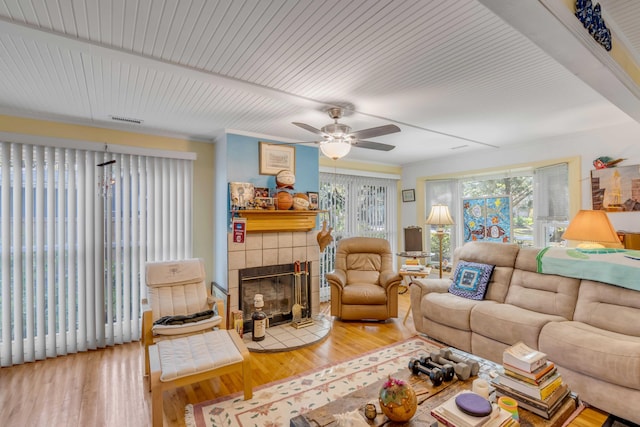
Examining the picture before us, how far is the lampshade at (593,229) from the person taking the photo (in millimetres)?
2953

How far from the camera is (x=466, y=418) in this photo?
4.65 feet

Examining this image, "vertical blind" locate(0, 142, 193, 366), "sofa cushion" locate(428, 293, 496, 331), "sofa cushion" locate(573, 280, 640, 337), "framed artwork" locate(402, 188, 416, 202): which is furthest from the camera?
"framed artwork" locate(402, 188, 416, 202)

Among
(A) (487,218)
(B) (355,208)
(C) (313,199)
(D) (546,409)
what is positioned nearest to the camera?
(D) (546,409)

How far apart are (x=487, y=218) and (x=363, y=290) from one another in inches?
104

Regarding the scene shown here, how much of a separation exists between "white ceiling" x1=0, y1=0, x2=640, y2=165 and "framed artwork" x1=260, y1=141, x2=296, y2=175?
0.42 m

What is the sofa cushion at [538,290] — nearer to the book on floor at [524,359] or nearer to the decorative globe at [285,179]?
the book on floor at [524,359]

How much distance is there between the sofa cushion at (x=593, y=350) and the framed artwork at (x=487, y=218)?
257 centimetres

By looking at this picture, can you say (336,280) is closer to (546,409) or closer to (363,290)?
A: (363,290)

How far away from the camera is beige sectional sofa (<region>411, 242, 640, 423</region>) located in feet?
6.86

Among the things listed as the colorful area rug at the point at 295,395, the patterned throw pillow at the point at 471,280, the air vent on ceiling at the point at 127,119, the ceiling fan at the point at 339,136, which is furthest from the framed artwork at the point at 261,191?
the patterned throw pillow at the point at 471,280

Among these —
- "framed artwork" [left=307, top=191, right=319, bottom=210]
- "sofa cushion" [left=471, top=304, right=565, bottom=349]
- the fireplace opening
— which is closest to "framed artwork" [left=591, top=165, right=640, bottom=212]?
"sofa cushion" [left=471, top=304, right=565, bottom=349]

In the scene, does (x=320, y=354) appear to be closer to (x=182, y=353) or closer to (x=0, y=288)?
Result: (x=182, y=353)

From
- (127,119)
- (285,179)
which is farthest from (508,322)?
(127,119)

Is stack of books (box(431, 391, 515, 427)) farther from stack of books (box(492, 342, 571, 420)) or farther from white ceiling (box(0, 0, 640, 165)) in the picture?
white ceiling (box(0, 0, 640, 165))
